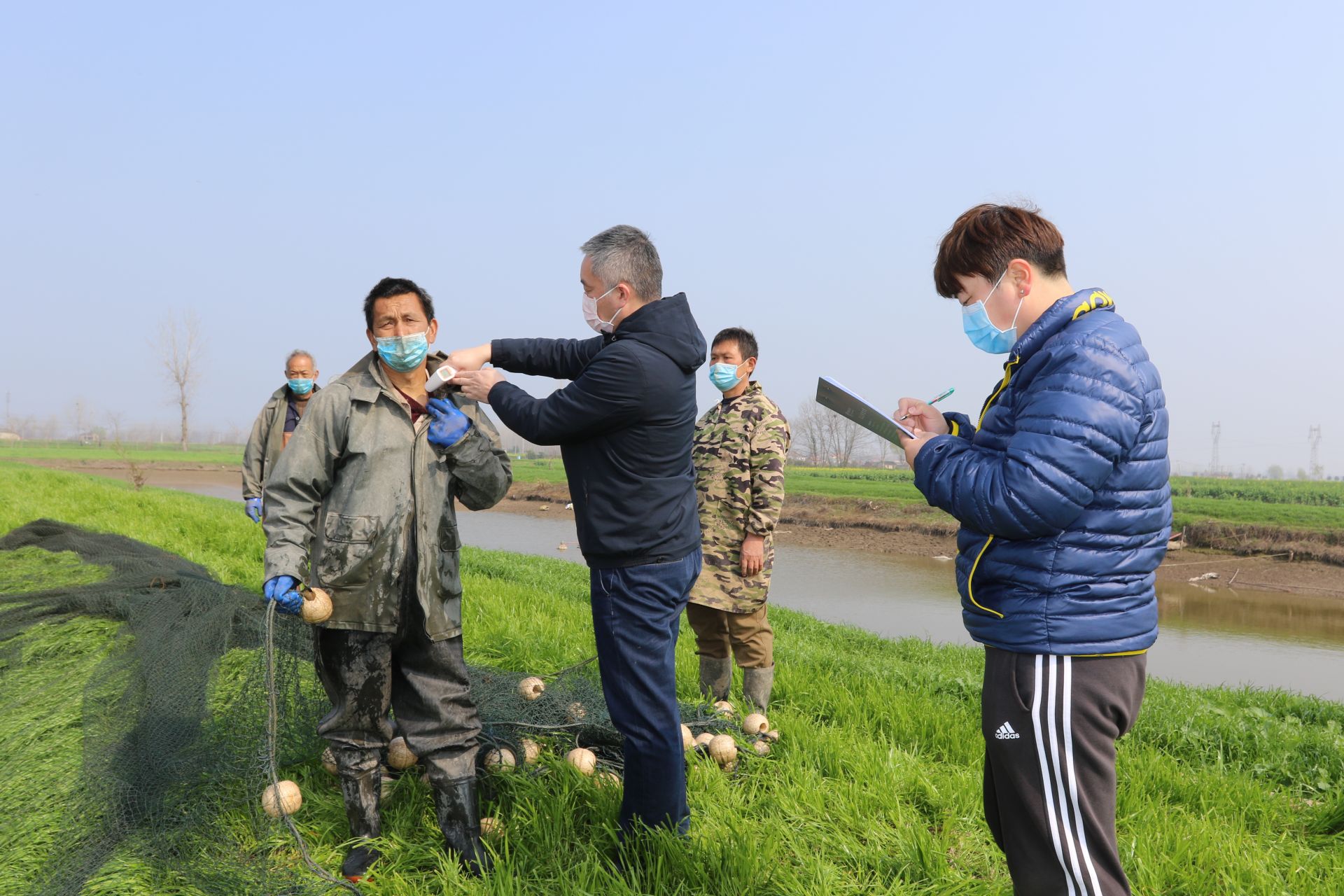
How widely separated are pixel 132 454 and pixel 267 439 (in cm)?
6294

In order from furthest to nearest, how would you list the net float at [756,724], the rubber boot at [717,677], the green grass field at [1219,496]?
the green grass field at [1219,496] < the rubber boot at [717,677] < the net float at [756,724]

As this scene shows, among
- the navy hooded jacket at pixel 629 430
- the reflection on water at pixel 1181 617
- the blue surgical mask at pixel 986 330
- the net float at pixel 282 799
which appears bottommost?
the reflection on water at pixel 1181 617

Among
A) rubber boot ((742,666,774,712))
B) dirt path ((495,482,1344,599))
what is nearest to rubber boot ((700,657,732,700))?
rubber boot ((742,666,774,712))

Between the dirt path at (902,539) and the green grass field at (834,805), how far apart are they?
9.32 m

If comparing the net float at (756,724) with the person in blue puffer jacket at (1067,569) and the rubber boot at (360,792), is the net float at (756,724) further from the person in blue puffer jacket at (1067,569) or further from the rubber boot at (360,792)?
the person in blue puffer jacket at (1067,569)

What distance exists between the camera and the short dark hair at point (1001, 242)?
6.62 ft

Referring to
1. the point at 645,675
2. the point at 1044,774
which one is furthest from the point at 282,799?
the point at 1044,774

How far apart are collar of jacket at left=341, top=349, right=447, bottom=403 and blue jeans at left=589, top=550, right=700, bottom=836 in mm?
1005

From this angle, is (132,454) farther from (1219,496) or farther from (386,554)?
(386,554)

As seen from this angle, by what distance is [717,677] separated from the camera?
190 inches

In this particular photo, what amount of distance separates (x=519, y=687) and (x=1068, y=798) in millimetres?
2893

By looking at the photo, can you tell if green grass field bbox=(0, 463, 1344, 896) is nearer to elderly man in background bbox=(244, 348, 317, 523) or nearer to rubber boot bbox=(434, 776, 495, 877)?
rubber boot bbox=(434, 776, 495, 877)

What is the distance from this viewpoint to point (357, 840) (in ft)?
9.92

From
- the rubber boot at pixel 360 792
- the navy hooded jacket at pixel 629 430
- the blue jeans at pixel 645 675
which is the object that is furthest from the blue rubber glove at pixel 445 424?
the rubber boot at pixel 360 792
